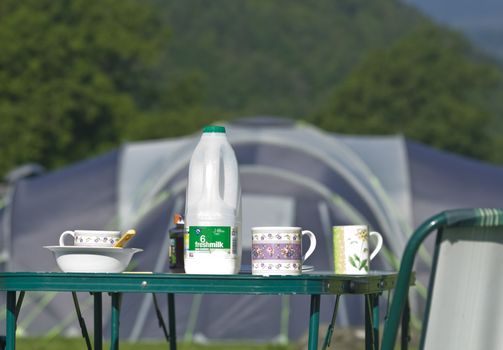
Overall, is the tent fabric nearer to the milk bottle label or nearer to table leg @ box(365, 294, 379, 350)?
table leg @ box(365, 294, 379, 350)

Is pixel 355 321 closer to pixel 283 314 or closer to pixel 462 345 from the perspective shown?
pixel 283 314

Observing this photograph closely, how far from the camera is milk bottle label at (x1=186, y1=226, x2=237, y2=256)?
2.75 m

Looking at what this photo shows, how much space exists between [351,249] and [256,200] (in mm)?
5939

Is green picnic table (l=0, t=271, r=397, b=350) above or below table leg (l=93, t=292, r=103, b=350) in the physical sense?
above

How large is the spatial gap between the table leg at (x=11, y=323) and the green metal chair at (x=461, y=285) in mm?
844

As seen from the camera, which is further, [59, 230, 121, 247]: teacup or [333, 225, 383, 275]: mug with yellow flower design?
[333, 225, 383, 275]: mug with yellow flower design

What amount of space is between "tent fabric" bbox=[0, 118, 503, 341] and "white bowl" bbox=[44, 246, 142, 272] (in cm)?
512

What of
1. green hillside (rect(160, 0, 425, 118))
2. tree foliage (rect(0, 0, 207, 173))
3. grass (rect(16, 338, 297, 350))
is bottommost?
grass (rect(16, 338, 297, 350))

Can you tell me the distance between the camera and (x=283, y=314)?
8.53 meters

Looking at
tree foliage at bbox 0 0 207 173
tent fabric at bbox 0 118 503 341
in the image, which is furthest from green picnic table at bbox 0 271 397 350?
tree foliage at bbox 0 0 207 173

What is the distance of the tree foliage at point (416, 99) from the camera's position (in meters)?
40.3

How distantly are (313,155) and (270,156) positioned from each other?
31 cm

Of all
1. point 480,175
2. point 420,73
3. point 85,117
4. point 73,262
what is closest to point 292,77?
point 420,73

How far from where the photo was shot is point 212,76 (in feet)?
200
